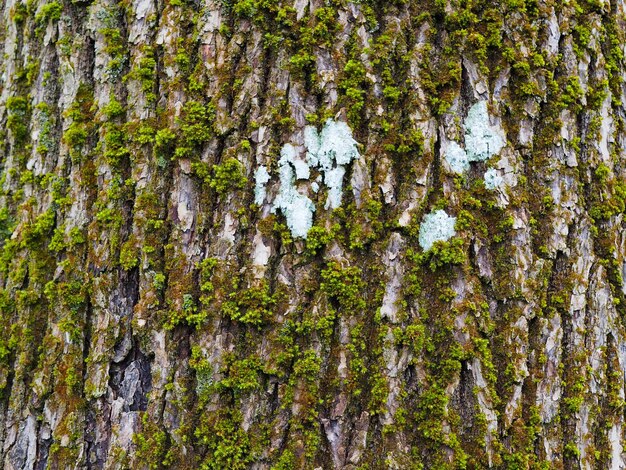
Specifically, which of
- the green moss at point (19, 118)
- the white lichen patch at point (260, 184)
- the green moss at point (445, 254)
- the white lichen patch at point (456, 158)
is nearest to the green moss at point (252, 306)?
the white lichen patch at point (260, 184)

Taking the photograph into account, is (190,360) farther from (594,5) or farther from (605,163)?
(594,5)

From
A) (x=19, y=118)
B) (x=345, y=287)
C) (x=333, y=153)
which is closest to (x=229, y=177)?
(x=333, y=153)

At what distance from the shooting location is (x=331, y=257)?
1834 mm

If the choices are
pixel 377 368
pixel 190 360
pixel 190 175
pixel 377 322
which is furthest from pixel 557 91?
pixel 190 360

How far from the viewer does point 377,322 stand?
1.81 metres

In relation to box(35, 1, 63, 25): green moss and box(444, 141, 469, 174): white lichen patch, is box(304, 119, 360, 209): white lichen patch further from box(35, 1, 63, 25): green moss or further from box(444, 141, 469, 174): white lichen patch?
box(35, 1, 63, 25): green moss

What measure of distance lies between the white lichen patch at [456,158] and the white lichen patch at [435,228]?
0.55 feet

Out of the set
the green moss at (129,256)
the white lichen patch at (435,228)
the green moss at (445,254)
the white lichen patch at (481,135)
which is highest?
the white lichen patch at (481,135)

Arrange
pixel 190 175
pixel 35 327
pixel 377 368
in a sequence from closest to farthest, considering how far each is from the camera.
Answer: pixel 377 368 → pixel 190 175 → pixel 35 327

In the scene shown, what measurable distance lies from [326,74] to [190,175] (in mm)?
594

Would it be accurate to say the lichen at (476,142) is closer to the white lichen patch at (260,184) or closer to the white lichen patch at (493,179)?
the white lichen patch at (493,179)

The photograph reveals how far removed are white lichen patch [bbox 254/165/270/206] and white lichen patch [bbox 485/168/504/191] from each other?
763 mm

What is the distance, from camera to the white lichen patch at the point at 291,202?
6.04 feet

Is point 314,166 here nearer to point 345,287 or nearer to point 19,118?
point 345,287
